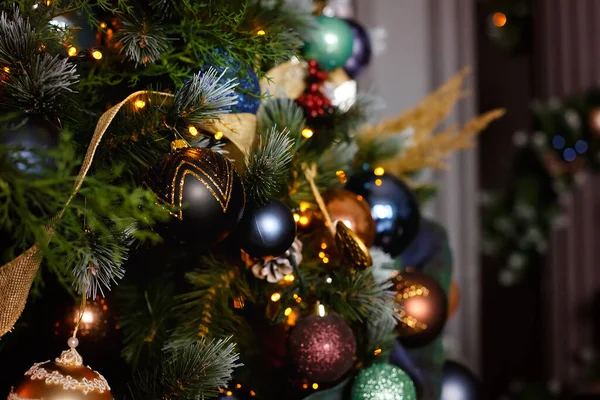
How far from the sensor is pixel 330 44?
2.37 feet

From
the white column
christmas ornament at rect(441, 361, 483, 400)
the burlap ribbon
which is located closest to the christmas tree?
the burlap ribbon

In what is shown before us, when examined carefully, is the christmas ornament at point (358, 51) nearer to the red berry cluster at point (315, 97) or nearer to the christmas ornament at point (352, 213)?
the red berry cluster at point (315, 97)

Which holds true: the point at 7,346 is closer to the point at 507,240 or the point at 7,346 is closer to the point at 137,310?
the point at 137,310

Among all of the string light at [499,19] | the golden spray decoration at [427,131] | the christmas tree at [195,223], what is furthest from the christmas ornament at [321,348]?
the string light at [499,19]

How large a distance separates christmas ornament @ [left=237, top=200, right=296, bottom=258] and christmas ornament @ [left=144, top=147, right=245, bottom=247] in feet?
0.10

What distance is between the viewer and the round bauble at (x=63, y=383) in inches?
16.6

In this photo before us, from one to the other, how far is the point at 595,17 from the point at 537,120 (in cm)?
42

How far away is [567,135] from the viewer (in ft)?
4.65

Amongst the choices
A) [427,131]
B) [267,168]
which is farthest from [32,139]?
[427,131]

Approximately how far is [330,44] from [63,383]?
1.60 ft

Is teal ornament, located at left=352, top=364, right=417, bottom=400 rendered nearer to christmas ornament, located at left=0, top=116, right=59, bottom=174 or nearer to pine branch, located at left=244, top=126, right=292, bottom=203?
pine branch, located at left=244, top=126, right=292, bottom=203

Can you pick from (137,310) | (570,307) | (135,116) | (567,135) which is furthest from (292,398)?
(570,307)

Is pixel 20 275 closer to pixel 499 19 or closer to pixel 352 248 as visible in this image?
pixel 352 248

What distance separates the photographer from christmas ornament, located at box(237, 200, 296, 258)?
49 centimetres
